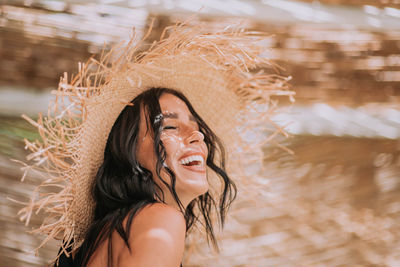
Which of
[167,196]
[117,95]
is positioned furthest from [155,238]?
[117,95]

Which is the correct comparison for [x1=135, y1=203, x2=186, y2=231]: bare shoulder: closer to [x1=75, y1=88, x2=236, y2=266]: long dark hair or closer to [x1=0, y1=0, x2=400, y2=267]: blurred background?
[x1=75, y1=88, x2=236, y2=266]: long dark hair

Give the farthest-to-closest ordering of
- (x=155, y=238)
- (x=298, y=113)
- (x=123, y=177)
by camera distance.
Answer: (x=298, y=113)
(x=123, y=177)
(x=155, y=238)

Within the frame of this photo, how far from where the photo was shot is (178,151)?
89 cm

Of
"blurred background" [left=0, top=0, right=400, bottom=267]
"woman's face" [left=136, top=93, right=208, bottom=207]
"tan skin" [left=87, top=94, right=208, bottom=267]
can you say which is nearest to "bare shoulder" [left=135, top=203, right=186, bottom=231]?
"tan skin" [left=87, top=94, right=208, bottom=267]

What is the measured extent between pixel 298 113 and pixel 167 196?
70 cm

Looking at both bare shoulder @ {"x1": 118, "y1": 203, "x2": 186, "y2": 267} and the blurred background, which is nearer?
bare shoulder @ {"x1": 118, "y1": 203, "x2": 186, "y2": 267}

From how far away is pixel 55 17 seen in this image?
1.32 metres

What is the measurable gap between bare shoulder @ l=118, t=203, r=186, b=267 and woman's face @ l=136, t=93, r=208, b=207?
4.8 inches

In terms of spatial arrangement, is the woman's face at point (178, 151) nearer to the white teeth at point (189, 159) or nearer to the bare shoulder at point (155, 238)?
the white teeth at point (189, 159)

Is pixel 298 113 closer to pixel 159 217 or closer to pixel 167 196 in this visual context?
pixel 167 196

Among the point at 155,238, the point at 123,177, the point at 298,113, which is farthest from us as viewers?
the point at 298,113

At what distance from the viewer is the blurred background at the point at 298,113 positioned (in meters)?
1.31

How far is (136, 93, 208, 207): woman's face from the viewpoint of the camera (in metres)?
0.88

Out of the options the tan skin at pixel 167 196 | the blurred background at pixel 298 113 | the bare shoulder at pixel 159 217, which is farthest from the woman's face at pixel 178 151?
the blurred background at pixel 298 113
